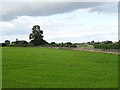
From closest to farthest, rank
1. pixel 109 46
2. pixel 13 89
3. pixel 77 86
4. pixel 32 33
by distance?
pixel 13 89, pixel 77 86, pixel 109 46, pixel 32 33

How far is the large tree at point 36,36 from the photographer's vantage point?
115 meters

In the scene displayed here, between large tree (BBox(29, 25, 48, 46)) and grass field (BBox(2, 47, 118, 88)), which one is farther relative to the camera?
large tree (BBox(29, 25, 48, 46))

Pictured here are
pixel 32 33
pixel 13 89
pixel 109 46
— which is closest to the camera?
pixel 13 89

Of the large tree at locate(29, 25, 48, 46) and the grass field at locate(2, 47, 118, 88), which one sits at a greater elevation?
the large tree at locate(29, 25, 48, 46)

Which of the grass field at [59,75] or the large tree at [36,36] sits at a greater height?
the large tree at [36,36]

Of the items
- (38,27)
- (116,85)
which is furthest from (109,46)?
(38,27)

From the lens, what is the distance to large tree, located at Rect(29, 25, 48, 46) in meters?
115

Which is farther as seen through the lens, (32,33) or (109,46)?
(32,33)

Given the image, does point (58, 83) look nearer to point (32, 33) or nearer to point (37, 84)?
point (37, 84)

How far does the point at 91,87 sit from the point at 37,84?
2449 mm

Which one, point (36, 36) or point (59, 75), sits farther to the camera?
point (36, 36)

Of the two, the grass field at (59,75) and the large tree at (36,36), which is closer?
the grass field at (59,75)

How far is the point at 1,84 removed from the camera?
34.7 feet

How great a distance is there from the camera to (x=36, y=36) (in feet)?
375
